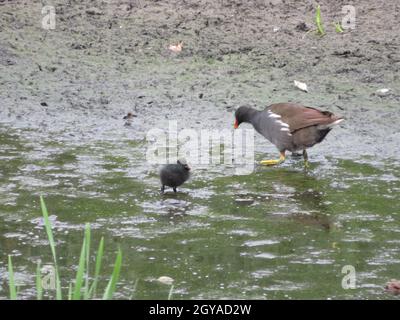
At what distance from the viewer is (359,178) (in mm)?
8148

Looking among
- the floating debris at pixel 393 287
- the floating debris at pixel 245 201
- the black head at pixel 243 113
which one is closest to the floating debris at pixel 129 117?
the black head at pixel 243 113

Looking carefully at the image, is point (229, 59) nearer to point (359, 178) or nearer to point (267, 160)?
point (267, 160)

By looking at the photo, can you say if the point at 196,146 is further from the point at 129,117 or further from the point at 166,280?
the point at 166,280

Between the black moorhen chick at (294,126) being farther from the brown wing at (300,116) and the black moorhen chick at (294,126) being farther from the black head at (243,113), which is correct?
the black head at (243,113)

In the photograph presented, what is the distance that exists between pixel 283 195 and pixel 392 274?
6.29 feet

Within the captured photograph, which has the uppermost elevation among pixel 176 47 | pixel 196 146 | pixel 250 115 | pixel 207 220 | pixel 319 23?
pixel 319 23

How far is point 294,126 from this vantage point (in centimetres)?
Answer: 883

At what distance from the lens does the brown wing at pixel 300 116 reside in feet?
28.7

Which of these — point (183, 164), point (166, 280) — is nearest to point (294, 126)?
point (183, 164)

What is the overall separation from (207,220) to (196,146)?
232cm

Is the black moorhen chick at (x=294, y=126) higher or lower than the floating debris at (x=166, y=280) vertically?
higher

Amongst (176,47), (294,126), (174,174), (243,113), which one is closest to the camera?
(174,174)

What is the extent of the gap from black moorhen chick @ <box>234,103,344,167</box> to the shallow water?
0.18 m

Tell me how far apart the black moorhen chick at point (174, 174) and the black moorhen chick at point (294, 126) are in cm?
111
